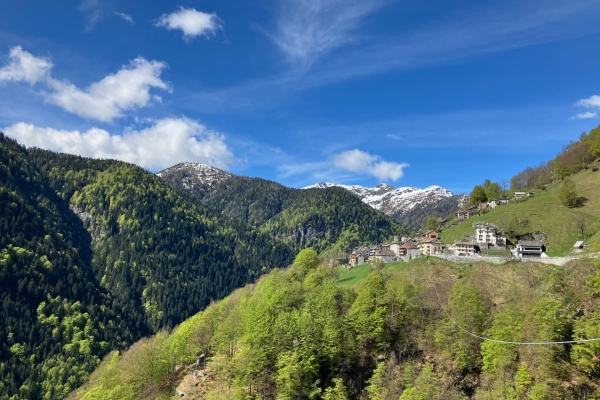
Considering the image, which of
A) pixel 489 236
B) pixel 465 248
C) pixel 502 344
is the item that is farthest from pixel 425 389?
pixel 489 236

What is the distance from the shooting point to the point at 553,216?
115312mm

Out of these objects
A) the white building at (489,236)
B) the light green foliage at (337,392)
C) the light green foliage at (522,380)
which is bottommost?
the light green foliage at (337,392)

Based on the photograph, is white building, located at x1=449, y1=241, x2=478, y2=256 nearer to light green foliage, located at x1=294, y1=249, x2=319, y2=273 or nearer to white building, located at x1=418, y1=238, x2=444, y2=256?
white building, located at x1=418, y1=238, x2=444, y2=256

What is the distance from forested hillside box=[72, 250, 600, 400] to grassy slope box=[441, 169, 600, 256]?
92.5ft

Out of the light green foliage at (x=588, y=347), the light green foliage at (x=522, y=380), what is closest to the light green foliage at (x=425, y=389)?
the light green foliage at (x=522, y=380)

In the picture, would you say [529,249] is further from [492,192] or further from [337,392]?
[492,192]

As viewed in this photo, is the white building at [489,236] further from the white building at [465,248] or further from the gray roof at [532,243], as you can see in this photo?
the gray roof at [532,243]

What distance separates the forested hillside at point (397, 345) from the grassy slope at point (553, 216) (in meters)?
28.2

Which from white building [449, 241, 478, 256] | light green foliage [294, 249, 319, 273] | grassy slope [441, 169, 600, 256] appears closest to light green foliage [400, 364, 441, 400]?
light green foliage [294, 249, 319, 273]

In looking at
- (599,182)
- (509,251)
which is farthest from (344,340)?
(599,182)

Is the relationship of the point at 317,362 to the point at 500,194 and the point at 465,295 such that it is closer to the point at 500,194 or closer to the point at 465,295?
the point at 465,295

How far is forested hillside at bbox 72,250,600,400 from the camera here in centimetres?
5069

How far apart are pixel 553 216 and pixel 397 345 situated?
78523mm

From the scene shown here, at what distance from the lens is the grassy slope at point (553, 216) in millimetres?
103600
